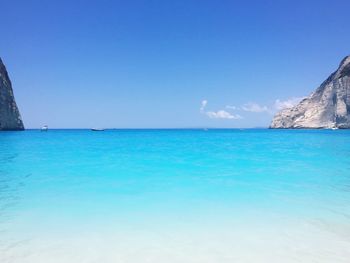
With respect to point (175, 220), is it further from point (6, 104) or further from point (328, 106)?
point (328, 106)

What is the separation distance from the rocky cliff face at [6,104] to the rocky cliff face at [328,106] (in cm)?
11044

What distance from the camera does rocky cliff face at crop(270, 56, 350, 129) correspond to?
351 ft

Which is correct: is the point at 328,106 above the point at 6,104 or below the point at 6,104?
above

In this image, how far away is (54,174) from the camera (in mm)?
14266

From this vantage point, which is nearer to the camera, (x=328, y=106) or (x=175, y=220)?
(x=175, y=220)

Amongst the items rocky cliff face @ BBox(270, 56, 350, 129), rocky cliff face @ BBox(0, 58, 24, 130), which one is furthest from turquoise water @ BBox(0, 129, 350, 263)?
rocky cliff face @ BBox(270, 56, 350, 129)

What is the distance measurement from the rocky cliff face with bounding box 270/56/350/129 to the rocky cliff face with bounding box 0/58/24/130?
11044 cm

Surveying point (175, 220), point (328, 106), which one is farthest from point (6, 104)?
point (328, 106)

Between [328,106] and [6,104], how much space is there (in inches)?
4512

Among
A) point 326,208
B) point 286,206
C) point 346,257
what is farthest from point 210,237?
point 326,208

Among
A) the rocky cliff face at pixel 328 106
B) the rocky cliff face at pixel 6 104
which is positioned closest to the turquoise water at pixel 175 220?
the rocky cliff face at pixel 6 104

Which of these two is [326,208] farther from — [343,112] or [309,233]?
[343,112]

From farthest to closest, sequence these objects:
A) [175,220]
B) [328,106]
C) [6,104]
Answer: [328,106], [6,104], [175,220]

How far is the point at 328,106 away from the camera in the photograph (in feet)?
388
